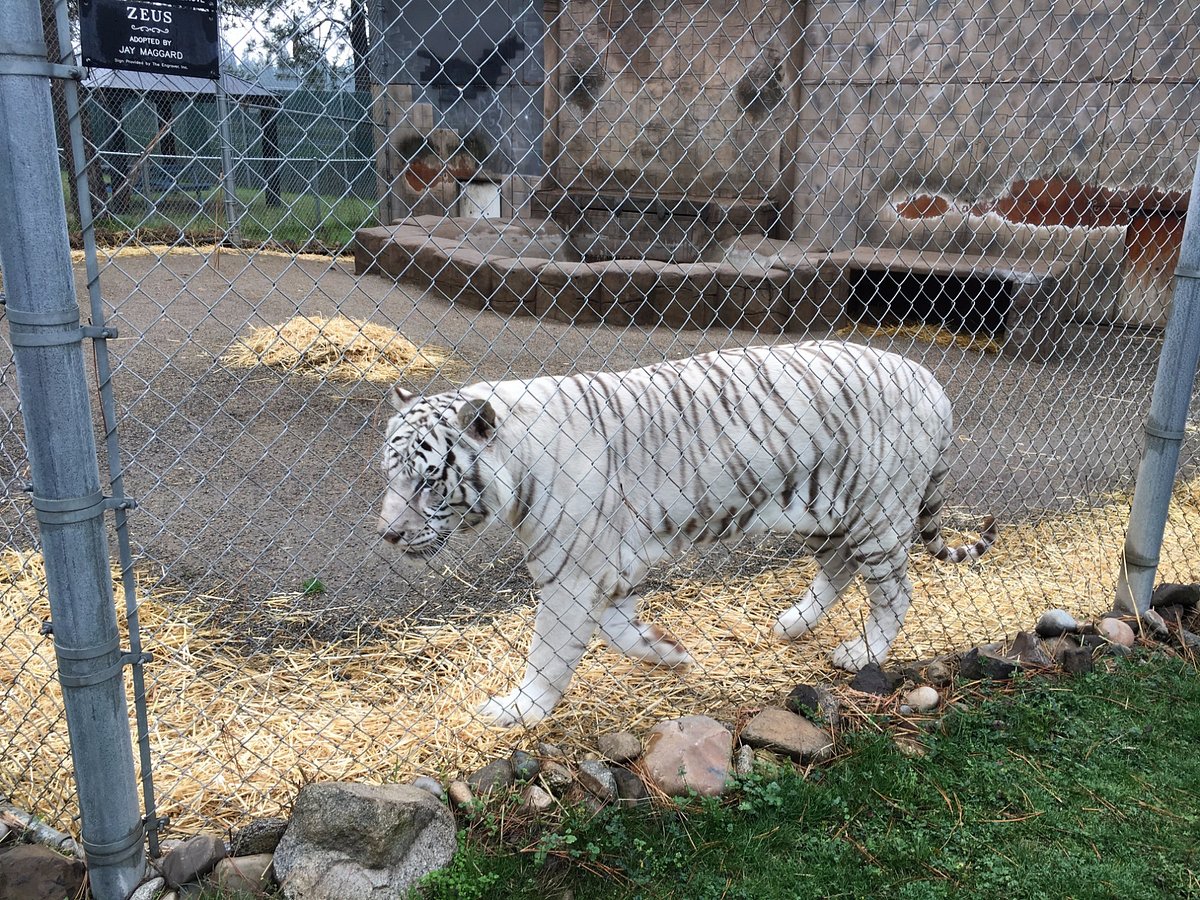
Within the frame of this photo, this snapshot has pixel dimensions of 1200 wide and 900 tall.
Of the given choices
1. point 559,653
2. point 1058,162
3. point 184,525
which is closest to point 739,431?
point 559,653

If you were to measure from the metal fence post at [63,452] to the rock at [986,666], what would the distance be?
2.47 m

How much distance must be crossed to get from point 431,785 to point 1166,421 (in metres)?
2.64

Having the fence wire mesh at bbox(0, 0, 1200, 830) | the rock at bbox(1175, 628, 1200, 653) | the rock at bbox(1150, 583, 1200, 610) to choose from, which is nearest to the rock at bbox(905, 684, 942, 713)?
the fence wire mesh at bbox(0, 0, 1200, 830)

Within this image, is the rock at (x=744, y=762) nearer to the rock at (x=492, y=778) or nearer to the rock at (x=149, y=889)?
the rock at (x=492, y=778)

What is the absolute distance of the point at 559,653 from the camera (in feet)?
9.77

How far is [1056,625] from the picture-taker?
3441 mm

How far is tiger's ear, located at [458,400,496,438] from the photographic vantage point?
2.73 m

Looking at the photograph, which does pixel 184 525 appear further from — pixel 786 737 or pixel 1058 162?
pixel 1058 162

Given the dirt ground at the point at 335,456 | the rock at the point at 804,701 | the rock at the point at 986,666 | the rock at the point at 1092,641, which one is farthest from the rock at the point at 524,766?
the rock at the point at 1092,641

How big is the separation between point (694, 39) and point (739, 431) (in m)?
9.03

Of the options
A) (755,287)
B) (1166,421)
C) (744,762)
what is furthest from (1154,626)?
(755,287)

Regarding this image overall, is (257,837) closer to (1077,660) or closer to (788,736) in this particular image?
(788,736)

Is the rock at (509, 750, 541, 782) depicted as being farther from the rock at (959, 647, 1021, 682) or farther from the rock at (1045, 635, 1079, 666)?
the rock at (1045, 635, 1079, 666)

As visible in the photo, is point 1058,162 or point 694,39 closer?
point 1058,162
